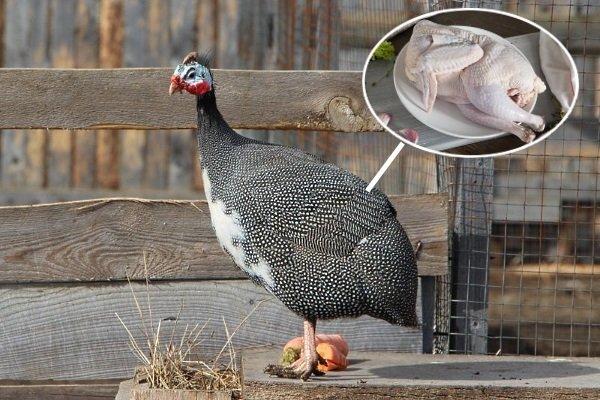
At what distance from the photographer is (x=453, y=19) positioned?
3662 millimetres

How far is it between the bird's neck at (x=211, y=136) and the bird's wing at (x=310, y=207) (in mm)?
107

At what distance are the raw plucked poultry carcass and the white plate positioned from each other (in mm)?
15

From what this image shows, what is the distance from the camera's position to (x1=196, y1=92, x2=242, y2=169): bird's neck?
3982 millimetres

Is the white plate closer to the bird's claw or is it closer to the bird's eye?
the bird's eye

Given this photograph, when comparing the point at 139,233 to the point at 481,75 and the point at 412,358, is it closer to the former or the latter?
the point at 412,358

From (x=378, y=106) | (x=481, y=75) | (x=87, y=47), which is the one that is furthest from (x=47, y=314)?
(x=87, y=47)

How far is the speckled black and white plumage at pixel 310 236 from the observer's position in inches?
151

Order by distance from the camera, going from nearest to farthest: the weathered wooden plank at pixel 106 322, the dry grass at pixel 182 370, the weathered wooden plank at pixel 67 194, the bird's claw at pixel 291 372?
the bird's claw at pixel 291 372, the dry grass at pixel 182 370, the weathered wooden plank at pixel 106 322, the weathered wooden plank at pixel 67 194

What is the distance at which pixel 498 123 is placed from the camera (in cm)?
364

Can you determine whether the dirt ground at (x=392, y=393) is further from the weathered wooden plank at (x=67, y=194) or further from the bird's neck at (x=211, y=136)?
the weathered wooden plank at (x=67, y=194)

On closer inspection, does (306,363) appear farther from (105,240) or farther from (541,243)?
(541,243)

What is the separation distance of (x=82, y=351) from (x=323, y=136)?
1.72m

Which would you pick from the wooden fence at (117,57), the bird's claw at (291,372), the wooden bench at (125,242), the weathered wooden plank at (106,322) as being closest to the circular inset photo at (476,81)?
the bird's claw at (291,372)

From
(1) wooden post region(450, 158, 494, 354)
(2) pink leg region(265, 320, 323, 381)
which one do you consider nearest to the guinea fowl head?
(2) pink leg region(265, 320, 323, 381)
